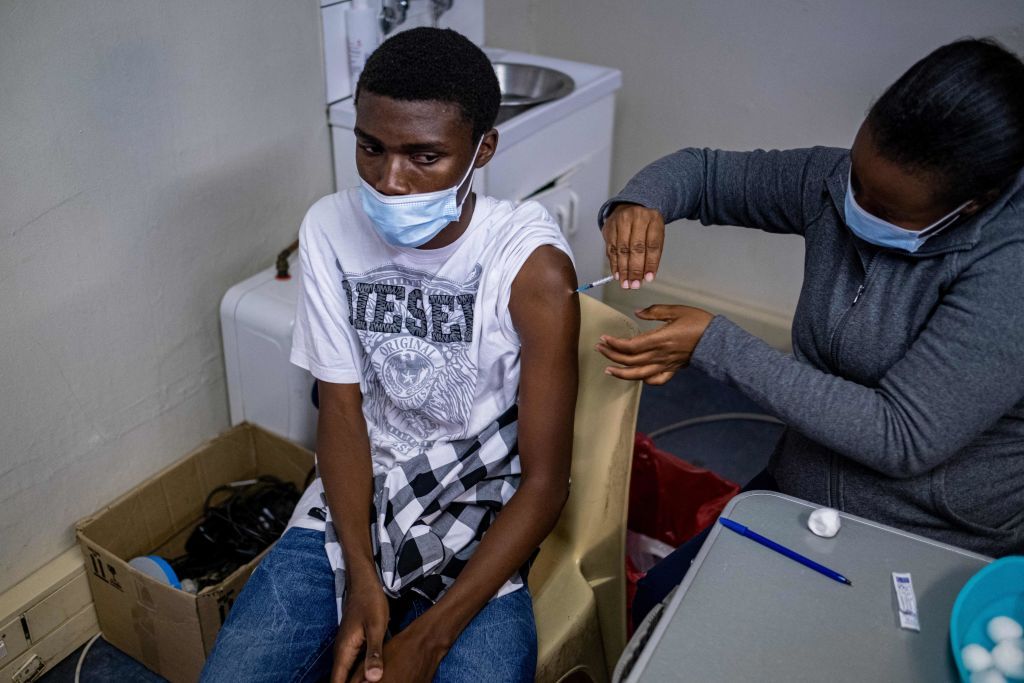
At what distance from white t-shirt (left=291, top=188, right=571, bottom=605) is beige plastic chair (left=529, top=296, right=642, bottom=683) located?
119mm

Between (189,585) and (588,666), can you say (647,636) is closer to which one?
(588,666)

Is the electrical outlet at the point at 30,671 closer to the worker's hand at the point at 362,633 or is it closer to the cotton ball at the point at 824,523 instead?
the worker's hand at the point at 362,633

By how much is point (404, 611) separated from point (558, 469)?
0.31 m

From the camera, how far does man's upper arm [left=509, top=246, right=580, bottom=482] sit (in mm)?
1267

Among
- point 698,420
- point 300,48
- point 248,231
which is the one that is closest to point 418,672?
point 248,231

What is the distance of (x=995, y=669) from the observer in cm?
89

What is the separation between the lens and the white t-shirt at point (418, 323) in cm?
131

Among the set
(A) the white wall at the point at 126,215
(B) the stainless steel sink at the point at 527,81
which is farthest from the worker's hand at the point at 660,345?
(B) the stainless steel sink at the point at 527,81

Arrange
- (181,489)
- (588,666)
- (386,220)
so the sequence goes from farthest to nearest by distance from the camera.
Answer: (181,489) < (588,666) < (386,220)

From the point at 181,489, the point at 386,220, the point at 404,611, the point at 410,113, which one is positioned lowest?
the point at 181,489

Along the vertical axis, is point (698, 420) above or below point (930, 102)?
below

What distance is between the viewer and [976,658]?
2.92ft

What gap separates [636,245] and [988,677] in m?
0.69

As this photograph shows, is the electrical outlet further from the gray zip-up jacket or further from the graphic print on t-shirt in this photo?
the gray zip-up jacket
